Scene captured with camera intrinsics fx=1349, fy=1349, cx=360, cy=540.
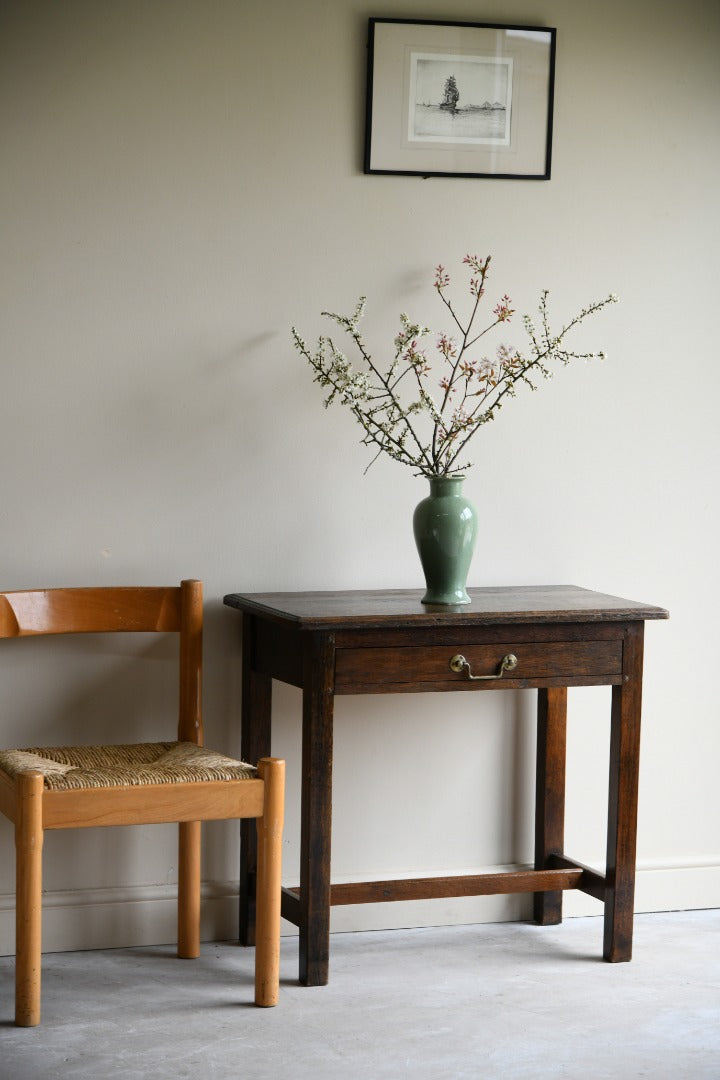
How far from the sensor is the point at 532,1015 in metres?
2.59

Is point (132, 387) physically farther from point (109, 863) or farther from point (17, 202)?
point (109, 863)

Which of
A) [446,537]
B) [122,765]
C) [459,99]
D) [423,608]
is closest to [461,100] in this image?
[459,99]

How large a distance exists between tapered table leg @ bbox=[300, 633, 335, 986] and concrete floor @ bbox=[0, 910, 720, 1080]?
0.13 m

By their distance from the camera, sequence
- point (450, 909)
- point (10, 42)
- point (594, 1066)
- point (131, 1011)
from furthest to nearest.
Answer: point (450, 909) → point (10, 42) → point (131, 1011) → point (594, 1066)

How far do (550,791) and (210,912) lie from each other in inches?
32.6

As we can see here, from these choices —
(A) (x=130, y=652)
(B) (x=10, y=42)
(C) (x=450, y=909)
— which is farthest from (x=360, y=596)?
(B) (x=10, y=42)

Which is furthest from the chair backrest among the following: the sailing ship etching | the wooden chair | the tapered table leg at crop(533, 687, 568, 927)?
the sailing ship etching

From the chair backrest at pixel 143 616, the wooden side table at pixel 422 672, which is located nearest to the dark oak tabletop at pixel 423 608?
the wooden side table at pixel 422 672

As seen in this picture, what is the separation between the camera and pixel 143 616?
9.33 ft

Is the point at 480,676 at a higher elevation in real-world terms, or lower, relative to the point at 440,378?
lower

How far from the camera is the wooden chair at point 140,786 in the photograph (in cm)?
238

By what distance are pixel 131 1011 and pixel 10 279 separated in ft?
4.91

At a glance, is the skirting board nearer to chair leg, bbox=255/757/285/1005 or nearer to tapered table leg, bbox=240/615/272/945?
tapered table leg, bbox=240/615/272/945

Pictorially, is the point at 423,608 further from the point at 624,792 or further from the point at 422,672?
the point at 624,792
